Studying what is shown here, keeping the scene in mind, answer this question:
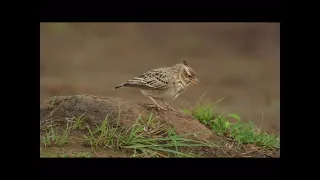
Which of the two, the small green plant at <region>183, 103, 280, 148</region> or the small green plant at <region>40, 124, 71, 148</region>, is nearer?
the small green plant at <region>40, 124, 71, 148</region>

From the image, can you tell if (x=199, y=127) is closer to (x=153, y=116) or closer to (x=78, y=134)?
(x=153, y=116)

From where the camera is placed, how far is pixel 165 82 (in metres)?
8.51

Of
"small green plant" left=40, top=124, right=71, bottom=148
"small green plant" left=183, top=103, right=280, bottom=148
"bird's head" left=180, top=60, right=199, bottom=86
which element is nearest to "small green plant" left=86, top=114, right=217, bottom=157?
"small green plant" left=40, top=124, right=71, bottom=148

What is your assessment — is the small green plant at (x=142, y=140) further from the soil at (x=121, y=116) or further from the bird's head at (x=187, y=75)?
the bird's head at (x=187, y=75)

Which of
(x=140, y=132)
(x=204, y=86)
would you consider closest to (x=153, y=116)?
(x=140, y=132)

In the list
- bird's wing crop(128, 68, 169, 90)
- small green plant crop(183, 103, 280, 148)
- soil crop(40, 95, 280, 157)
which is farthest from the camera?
small green plant crop(183, 103, 280, 148)

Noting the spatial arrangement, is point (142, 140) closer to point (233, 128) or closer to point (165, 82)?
point (165, 82)

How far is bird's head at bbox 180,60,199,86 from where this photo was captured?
852 cm

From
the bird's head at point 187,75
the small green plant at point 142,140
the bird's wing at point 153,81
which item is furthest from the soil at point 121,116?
the bird's head at point 187,75

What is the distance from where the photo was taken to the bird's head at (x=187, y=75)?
852 cm

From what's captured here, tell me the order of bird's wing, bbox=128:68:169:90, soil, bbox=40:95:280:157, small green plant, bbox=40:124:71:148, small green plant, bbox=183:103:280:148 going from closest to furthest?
small green plant, bbox=40:124:71:148 → soil, bbox=40:95:280:157 → bird's wing, bbox=128:68:169:90 → small green plant, bbox=183:103:280:148

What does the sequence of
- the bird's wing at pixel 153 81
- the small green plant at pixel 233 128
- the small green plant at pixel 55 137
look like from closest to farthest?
1. the small green plant at pixel 55 137
2. the bird's wing at pixel 153 81
3. the small green plant at pixel 233 128

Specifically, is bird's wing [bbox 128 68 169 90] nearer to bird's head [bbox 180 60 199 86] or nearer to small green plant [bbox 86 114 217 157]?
bird's head [bbox 180 60 199 86]
